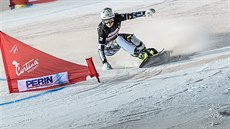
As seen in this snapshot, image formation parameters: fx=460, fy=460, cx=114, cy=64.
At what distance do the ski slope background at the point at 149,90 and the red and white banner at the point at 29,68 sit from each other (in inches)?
7.7

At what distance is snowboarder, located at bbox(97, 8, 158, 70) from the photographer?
8.88 meters

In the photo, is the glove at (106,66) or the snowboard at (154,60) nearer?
the snowboard at (154,60)

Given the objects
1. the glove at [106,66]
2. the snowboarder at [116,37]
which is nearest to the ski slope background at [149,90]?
the glove at [106,66]

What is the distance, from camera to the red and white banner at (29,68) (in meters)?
8.06

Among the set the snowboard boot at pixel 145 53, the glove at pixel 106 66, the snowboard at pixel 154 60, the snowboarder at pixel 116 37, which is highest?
the snowboarder at pixel 116 37

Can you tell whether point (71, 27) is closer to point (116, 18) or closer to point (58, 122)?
point (116, 18)

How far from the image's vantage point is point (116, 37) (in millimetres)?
9227

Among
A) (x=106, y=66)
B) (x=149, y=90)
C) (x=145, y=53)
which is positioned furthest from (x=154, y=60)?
(x=149, y=90)

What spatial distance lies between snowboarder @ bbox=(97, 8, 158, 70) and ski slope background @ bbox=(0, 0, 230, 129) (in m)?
0.31

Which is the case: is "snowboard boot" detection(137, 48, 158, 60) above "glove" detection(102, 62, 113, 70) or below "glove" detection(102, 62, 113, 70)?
above

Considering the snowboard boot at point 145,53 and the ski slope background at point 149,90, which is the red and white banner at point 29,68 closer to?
the ski slope background at point 149,90

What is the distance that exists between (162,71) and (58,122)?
267 cm

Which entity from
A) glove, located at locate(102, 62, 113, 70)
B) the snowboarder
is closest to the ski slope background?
glove, located at locate(102, 62, 113, 70)

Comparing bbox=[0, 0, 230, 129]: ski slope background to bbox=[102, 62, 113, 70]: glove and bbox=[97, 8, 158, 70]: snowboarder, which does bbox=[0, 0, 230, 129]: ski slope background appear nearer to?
bbox=[102, 62, 113, 70]: glove
